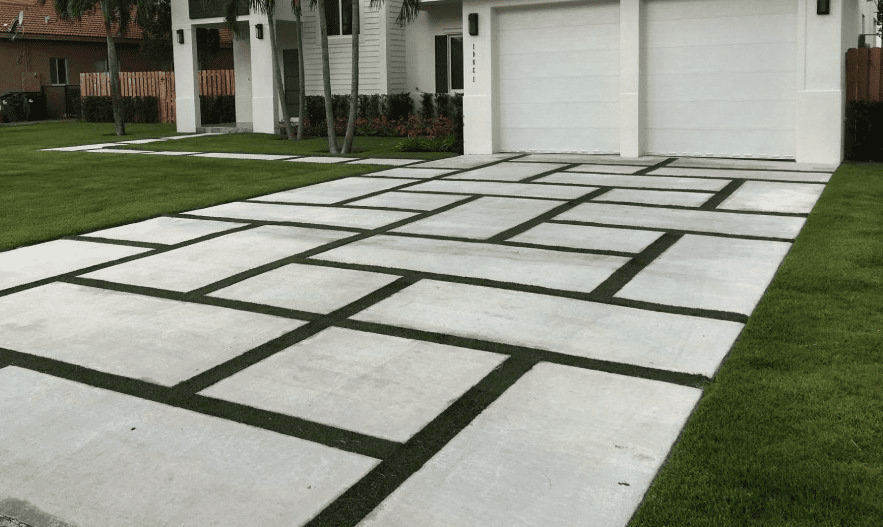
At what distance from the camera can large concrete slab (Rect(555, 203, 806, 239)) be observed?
296 inches

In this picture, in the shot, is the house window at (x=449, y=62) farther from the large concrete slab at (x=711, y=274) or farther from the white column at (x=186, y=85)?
the large concrete slab at (x=711, y=274)

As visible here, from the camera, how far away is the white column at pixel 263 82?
853 inches

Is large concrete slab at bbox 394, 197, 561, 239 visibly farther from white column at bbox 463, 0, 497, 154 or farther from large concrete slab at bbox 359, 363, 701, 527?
white column at bbox 463, 0, 497, 154

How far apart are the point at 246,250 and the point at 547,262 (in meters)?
2.38

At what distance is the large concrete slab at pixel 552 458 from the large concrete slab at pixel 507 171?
25.9 feet

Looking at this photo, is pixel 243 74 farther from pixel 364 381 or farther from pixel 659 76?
pixel 364 381

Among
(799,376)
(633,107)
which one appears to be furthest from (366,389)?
(633,107)

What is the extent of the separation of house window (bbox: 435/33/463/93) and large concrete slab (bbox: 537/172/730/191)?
406 inches

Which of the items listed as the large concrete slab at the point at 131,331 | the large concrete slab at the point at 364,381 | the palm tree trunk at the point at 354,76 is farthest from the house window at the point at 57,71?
the large concrete slab at the point at 364,381

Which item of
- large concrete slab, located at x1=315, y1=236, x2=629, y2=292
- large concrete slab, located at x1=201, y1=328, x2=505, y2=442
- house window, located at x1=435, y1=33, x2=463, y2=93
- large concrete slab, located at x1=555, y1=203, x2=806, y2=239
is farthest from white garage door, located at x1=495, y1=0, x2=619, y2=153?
A: large concrete slab, located at x1=201, y1=328, x2=505, y2=442

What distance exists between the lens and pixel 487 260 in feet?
21.4

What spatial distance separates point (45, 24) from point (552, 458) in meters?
34.9

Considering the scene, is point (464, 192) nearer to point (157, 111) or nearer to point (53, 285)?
point (53, 285)

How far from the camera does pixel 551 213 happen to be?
28.4 ft
